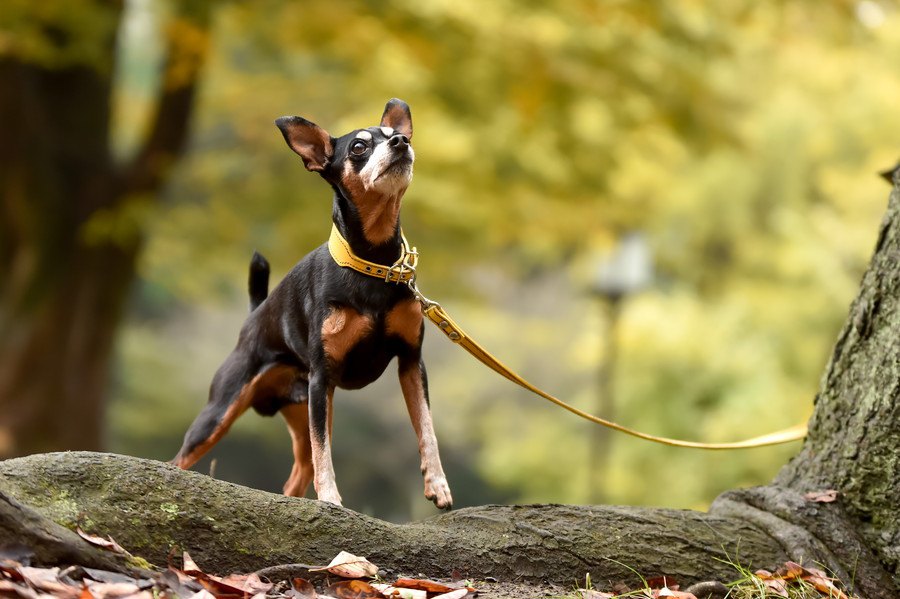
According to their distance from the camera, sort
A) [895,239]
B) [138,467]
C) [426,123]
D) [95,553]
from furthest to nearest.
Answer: [426,123], [895,239], [138,467], [95,553]

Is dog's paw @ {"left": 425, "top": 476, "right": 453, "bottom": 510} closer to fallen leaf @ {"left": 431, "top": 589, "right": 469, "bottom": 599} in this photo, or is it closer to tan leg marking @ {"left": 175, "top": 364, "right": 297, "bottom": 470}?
fallen leaf @ {"left": 431, "top": 589, "right": 469, "bottom": 599}

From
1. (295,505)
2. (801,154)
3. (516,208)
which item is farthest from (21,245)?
(801,154)

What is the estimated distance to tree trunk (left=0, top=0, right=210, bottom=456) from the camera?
9570 millimetres

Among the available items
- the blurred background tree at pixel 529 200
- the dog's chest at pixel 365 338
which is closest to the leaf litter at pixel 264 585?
the dog's chest at pixel 365 338

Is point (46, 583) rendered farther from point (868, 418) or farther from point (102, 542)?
point (868, 418)

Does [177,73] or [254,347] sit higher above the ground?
[177,73]

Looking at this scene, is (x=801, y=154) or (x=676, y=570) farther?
(x=801, y=154)

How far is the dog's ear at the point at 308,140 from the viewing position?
3268 millimetres

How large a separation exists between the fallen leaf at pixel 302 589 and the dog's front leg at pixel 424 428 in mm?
558

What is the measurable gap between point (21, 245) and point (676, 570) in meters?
8.65

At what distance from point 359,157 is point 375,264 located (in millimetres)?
342

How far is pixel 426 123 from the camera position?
11.3m

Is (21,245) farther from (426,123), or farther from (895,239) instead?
(895,239)

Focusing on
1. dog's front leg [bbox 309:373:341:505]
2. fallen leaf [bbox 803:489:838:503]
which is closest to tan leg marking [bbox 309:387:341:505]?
dog's front leg [bbox 309:373:341:505]
